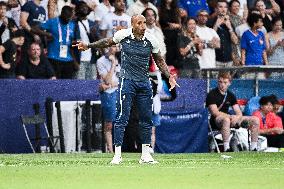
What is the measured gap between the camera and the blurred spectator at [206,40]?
26.8m

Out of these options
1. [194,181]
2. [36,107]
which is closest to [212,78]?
[36,107]

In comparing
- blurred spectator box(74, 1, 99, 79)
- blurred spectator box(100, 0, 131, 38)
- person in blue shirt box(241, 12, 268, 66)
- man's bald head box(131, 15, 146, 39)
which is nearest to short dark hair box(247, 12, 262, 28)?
person in blue shirt box(241, 12, 268, 66)

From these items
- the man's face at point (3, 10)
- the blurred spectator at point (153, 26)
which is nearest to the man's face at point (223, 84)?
the blurred spectator at point (153, 26)

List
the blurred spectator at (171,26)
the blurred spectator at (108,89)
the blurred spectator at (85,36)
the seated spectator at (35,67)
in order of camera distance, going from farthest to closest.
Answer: the blurred spectator at (171,26) → the blurred spectator at (85,36) → the blurred spectator at (108,89) → the seated spectator at (35,67)

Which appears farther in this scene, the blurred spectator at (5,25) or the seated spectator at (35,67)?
the seated spectator at (35,67)

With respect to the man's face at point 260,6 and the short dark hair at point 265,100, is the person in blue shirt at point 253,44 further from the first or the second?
the short dark hair at point 265,100

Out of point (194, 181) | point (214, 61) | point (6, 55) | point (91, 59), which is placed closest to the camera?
point (194, 181)

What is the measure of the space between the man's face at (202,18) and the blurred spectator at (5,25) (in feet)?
17.7

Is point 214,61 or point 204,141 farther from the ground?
point 214,61

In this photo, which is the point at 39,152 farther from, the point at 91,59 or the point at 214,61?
the point at 214,61

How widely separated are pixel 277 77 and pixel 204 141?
2918 mm

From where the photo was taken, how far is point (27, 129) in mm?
23844

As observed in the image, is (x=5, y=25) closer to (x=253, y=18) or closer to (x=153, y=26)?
(x=153, y=26)

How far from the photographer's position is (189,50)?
26328mm
